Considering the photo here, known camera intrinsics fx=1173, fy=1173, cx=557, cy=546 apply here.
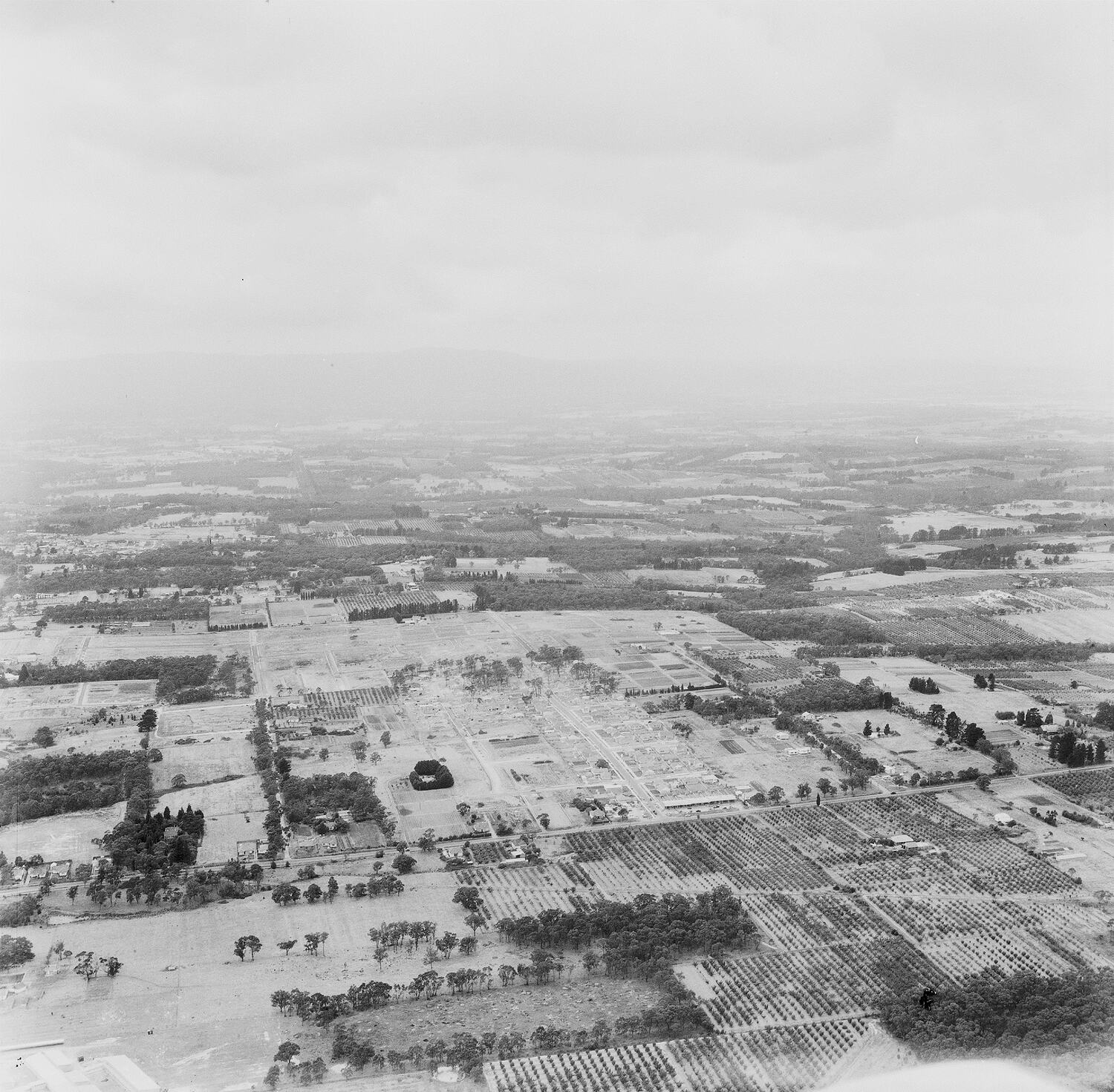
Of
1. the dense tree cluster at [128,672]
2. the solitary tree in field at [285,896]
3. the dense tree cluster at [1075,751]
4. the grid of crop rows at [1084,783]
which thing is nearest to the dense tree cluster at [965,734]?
the grid of crop rows at [1084,783]

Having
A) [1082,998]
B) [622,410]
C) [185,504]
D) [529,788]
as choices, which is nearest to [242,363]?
[622,410]

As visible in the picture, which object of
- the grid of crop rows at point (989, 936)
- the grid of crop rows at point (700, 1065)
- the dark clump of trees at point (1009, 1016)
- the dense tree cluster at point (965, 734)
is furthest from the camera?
the dense tree cluster at point (965, 734)

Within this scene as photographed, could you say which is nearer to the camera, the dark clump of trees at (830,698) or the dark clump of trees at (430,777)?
the dark clump of trees at (430,777)

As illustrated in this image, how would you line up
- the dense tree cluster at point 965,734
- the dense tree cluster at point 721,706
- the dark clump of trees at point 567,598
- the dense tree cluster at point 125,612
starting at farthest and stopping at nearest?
the dark clump of trees at point 567,598
the dense tree cluster at point 125,612
the dense tree cluster at point 721,706
the dense tree cluster at point 965,734

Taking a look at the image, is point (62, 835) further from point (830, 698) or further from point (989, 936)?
point (830, 698)

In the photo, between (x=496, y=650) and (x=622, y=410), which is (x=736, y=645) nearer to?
(x=496, y=650)

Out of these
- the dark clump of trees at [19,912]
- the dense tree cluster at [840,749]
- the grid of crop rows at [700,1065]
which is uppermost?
the dense tree cluster at [840,749]

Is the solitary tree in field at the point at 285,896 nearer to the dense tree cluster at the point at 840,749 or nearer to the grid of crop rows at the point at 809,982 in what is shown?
the grid of crop rows at the point at 809,982

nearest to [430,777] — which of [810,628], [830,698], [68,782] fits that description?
[68,782]
